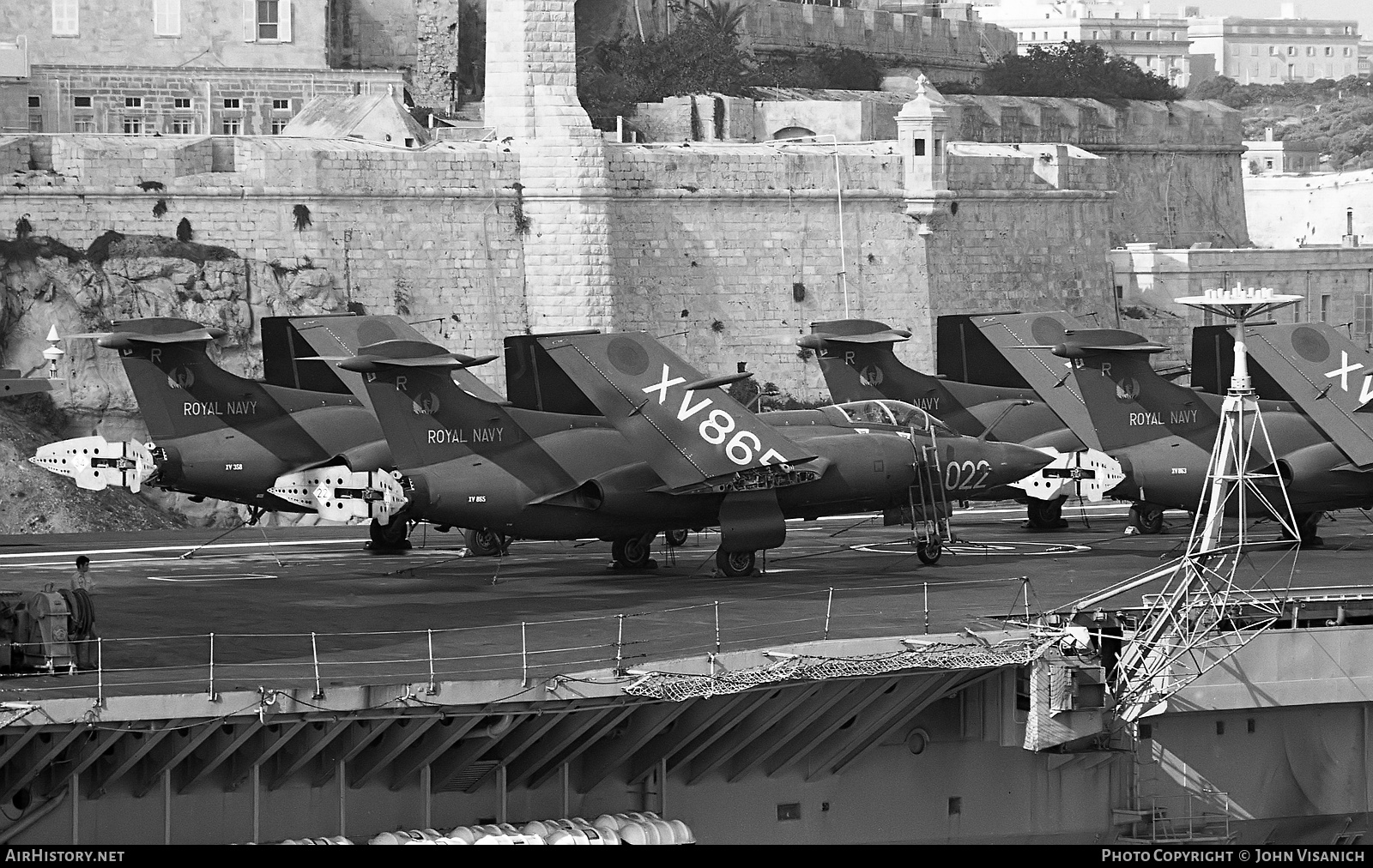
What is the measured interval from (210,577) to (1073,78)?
265ft

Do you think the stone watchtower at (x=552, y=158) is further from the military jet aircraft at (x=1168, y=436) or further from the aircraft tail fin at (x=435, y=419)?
the aircraft tail fin at (x=435, y=419)

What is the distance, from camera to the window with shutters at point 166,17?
79.8 metres

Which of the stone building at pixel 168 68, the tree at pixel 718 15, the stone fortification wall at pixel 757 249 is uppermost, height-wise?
the tree at pixel 718 15

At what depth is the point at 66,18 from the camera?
260 ft

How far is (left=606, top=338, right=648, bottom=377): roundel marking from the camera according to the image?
4138 centimetres

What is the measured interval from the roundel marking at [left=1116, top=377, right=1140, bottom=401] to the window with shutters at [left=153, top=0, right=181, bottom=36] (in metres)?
45.4

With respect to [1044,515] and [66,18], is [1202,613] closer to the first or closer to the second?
[1044,515]

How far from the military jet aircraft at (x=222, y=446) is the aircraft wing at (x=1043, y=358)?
15718 mm

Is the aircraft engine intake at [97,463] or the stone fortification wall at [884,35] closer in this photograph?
the aircraft engine intake at [97,463]

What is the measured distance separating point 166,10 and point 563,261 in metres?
18.5

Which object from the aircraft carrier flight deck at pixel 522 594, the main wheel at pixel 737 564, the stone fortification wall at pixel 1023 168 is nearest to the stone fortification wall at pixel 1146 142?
the stone fortification wall at pixel 1023 168

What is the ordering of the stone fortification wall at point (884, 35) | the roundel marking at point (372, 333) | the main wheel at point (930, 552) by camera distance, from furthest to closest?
the stone fortification wall at point (884, 35), the roundel marking at point (372, 333), the main wheel at point (930, 552)

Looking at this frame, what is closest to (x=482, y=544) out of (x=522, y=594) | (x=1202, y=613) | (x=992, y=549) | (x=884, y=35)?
(x=522, y=594)

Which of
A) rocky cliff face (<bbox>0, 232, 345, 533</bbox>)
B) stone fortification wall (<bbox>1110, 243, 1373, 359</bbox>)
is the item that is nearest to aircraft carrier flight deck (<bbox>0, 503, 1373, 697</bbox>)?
rocky cliff face (<bbox>0, 232, 345, 533</bbox>)
